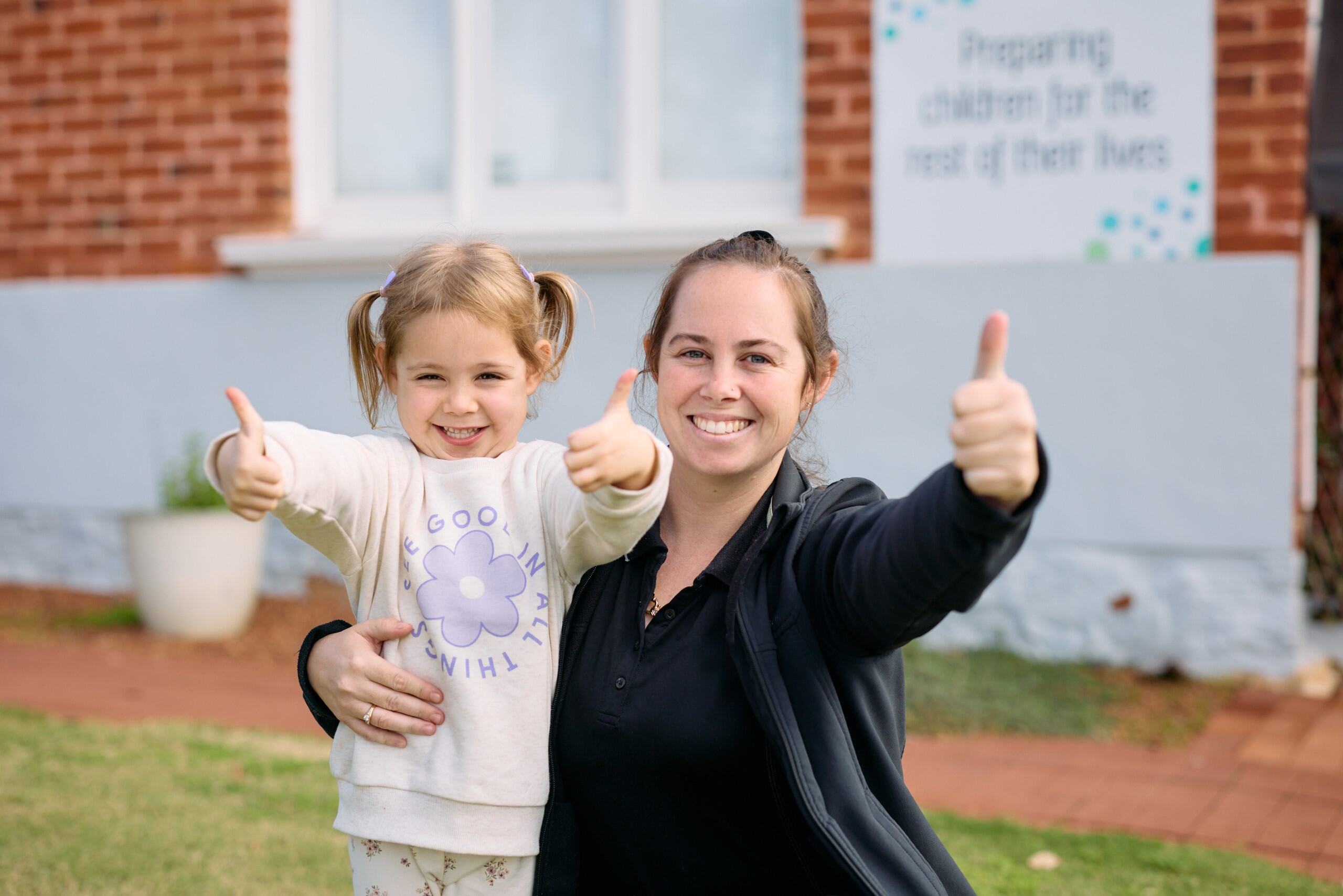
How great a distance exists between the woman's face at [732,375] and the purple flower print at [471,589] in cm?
33

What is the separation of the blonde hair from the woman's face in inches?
9.1

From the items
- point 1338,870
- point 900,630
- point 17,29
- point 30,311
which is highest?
point 17,29

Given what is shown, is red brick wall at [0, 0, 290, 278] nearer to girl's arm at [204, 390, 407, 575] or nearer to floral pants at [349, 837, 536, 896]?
girl's arm at [204, 390, 407, 575]

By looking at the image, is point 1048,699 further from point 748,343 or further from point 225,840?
point 748,343

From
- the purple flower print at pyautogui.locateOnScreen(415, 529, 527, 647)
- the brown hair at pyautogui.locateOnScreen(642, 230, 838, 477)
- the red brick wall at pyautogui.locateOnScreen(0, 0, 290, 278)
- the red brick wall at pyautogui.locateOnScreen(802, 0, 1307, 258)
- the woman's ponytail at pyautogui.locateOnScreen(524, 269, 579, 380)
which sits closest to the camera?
the purple flower print at pyautogui.locateOnScreen(415, 529, 527, 647)

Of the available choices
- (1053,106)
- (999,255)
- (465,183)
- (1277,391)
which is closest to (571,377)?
(465,183)

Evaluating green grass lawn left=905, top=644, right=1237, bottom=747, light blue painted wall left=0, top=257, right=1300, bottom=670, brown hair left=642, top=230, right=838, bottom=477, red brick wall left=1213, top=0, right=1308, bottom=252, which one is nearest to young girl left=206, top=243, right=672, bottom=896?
brown hair left=642, top=230, right=838, bottom=477

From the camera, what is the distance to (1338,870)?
332cm

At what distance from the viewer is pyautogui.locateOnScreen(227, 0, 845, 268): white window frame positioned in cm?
569

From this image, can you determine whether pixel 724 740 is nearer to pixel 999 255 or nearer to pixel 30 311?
pixel 999 255

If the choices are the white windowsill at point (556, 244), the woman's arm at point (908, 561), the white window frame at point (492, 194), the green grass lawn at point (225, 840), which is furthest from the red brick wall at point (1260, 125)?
the woman's arm at point (908, 561)

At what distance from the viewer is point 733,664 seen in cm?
189

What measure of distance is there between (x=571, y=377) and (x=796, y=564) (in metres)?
3.97

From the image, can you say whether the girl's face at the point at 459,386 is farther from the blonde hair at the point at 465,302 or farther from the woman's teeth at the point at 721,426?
the woman's teeth at the point at 721,426
